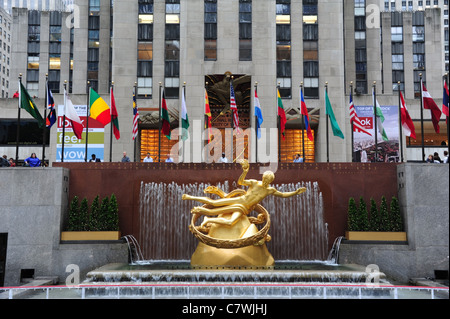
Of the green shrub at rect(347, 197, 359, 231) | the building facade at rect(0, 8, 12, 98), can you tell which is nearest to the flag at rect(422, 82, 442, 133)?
the green shrub at rect(347, 197, 359, 231)

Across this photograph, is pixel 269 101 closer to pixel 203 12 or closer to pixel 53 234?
pixel 203 12

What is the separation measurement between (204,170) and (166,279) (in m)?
6.86

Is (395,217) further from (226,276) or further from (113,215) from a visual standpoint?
(113,215)

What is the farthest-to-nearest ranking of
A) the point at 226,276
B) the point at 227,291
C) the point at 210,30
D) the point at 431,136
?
the point at 431,136, the point at 210,30, the point at 226,276, the point at 227,291

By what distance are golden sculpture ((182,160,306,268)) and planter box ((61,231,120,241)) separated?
4.23 meters

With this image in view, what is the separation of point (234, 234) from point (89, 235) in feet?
20.8

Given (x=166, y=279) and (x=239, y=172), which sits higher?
(x=239, y=172)

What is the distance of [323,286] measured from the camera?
500 inches

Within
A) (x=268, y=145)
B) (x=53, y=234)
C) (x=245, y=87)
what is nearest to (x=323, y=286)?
(x=53, y=234)

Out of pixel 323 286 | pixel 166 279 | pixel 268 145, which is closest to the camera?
pixel 323 286

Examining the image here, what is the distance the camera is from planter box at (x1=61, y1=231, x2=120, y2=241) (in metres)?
18.7

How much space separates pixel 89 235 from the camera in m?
18.7

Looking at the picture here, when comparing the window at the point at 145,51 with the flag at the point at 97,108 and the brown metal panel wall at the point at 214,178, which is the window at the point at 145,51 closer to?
the flag at the point at 97,108

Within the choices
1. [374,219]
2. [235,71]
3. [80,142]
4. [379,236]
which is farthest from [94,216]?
[235,71]
